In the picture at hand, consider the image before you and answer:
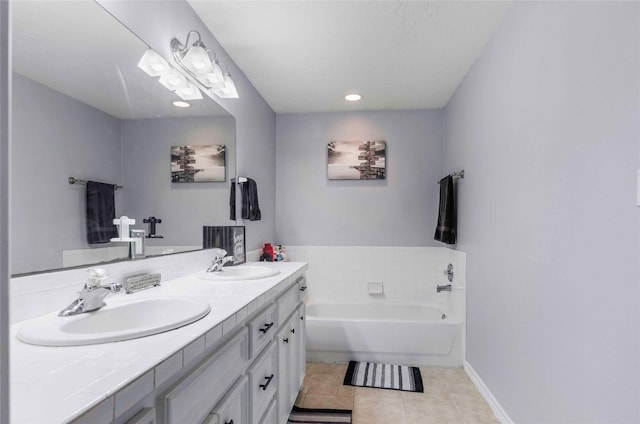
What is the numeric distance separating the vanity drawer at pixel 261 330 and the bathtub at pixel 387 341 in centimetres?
146

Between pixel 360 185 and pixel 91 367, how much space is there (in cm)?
324

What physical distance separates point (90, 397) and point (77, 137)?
99 centimetres

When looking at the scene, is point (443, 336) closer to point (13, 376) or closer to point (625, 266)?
point (625, 266)

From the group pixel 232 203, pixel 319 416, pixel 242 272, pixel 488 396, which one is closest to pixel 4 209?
pixel 242 272

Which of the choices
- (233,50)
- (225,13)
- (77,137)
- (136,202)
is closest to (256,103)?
(233,50)

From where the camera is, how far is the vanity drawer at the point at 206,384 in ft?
2.96

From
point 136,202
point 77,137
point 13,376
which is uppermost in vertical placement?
point 77,137

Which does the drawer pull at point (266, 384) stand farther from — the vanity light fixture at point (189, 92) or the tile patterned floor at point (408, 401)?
the vanity light fixture at point (189, 92)

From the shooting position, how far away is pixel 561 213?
152 centimetres

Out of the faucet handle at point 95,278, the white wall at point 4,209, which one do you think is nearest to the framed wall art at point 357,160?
the faucet handle at point 95,278

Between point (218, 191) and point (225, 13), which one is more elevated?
point (225, 13)

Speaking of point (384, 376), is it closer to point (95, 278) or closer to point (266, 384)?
point (266, 384)

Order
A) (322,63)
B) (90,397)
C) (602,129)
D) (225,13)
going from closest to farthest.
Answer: (90,397) → (602,129) → (225,13) → (322,63)

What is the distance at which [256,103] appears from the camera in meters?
3.23
